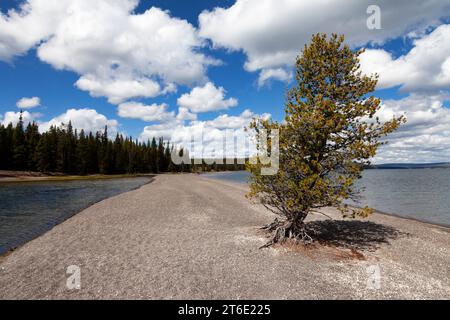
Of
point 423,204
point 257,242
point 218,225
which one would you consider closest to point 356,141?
point 257,242

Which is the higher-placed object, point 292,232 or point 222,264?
point 292,232

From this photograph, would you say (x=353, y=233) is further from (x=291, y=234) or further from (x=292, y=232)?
(x=291, y=234)

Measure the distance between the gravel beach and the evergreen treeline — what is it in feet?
312

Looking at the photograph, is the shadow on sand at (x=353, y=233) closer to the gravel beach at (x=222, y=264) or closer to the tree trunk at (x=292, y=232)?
the gravel beach at (x=222, y=264)

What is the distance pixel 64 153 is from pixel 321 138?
111885 mm

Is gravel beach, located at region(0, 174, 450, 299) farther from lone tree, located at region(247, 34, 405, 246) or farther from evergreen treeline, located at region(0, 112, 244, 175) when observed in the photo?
evergreen treeline, located at region(0, 112, 244, 175)

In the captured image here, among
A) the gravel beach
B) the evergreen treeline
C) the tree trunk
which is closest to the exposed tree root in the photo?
the tree trunk

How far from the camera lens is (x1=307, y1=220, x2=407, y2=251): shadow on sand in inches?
615

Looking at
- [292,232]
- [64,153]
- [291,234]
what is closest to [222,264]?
[291,234]

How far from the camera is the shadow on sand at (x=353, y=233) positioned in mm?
15633

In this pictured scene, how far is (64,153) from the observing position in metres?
103

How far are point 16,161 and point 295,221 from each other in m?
111

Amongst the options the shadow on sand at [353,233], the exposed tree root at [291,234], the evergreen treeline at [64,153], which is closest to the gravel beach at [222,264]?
the shadow on sand at [353,233]
